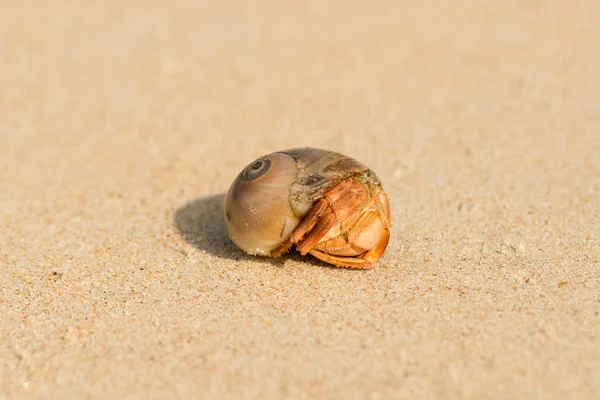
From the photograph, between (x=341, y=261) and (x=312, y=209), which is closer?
(x=312, y=209)

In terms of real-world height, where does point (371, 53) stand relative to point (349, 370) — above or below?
above

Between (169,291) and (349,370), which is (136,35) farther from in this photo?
(349,370)

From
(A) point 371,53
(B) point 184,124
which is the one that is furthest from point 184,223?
(A) point 371,53

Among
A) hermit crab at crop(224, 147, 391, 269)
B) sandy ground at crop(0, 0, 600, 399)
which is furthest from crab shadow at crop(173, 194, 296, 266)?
hermit crab at crop(224, 147, 391, 269)

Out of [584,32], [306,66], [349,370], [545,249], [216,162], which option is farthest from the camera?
[584,32]

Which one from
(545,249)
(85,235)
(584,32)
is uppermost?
(584,32)

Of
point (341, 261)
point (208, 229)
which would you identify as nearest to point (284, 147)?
point (208, 229)

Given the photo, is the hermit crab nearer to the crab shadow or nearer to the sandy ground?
the sandy ground

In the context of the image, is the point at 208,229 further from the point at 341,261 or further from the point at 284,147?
the point at 284,147
